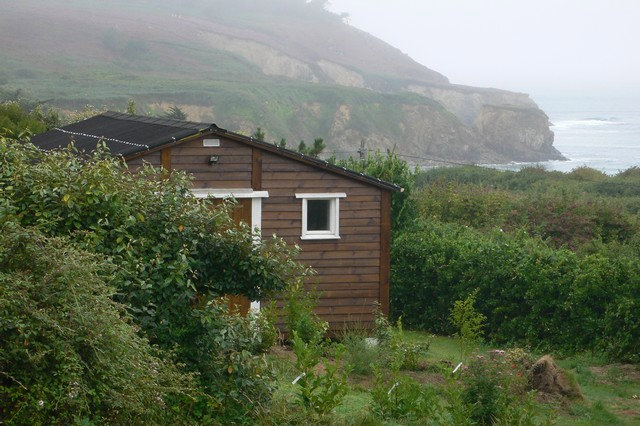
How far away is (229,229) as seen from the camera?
10.5m

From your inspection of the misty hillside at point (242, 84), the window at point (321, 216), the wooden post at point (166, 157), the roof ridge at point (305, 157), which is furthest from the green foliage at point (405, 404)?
the misty hillside at point (242, 84)

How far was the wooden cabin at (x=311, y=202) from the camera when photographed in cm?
1866

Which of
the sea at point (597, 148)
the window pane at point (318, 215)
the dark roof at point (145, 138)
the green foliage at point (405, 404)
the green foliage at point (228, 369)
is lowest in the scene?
the sea at point (597, 148)

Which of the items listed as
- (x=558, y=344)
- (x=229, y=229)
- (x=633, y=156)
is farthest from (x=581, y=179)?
(x=633, y=156)

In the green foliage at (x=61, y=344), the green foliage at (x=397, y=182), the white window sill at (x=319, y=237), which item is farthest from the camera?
the green foliage at (x=397, y=182)

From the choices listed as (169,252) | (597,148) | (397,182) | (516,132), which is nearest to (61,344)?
(169,252)

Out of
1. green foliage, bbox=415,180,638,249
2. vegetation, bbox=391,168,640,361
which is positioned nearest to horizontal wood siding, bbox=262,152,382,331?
vegetation, bbox=391,168,640,361

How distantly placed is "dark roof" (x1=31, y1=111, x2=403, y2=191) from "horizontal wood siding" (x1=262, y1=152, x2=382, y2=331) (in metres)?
0.23

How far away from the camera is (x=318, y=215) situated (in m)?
19.9

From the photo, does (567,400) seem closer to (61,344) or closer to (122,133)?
(61,344)

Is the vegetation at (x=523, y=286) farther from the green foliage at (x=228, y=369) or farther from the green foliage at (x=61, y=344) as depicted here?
the green foliage at (x=61, y=344)

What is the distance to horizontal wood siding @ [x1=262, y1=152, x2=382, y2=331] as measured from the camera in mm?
19312

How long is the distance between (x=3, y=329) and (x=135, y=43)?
432 ft

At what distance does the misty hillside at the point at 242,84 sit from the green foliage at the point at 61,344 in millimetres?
86088
